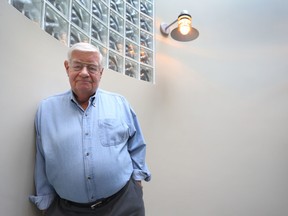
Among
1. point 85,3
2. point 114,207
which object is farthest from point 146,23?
point 114,207

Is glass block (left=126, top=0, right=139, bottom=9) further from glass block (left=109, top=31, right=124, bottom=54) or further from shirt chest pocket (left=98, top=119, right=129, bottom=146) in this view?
shirt chest pocket (left=98, top=119, right=129, bottom=146)

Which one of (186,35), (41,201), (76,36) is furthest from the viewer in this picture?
(186,35)

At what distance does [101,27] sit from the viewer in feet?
4.77

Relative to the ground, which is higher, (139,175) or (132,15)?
(132,15)

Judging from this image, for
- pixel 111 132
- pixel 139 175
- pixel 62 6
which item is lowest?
pixel 139 175

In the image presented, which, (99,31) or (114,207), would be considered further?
(99,31)

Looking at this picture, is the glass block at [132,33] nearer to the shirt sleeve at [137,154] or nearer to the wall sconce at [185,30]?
the wall sconce at [185,30]

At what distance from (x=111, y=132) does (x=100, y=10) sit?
82 centimetres

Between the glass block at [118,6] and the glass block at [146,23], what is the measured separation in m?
0.22

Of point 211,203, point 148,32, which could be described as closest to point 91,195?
point 211,203

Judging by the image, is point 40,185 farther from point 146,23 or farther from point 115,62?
point 146,23

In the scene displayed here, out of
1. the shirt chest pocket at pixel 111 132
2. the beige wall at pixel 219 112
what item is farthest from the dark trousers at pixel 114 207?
the beige wall at pixel 219 112

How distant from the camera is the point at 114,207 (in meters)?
0.97

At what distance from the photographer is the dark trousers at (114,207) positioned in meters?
0.93
